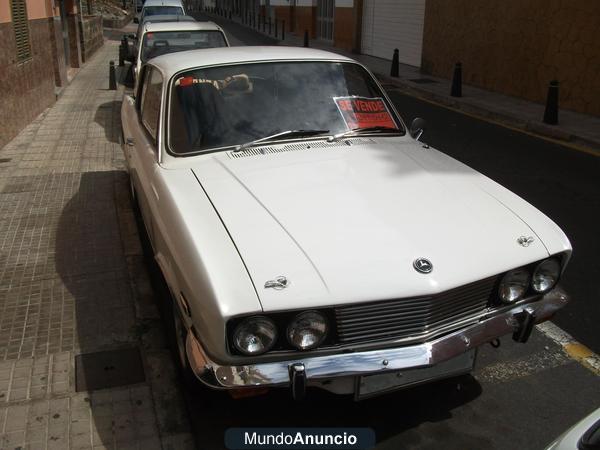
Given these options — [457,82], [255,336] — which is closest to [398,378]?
[255,336]

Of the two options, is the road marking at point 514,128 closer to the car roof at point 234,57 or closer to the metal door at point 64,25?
the car roof at point 234,57

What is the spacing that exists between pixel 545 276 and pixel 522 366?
84cm

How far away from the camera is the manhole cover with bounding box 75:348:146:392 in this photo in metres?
3.39

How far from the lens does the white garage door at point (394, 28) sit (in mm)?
18266

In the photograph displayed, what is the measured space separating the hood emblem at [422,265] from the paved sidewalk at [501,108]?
293 inches

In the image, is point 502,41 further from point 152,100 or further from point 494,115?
point 152,100

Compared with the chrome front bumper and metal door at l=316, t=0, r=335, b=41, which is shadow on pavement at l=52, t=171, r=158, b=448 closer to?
the chrome front bumper

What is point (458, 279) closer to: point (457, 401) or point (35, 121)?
point (457, 401)

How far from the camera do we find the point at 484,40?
14.2m

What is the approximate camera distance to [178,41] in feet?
33.4

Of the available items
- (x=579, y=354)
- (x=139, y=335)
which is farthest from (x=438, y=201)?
(x=139, y=335)

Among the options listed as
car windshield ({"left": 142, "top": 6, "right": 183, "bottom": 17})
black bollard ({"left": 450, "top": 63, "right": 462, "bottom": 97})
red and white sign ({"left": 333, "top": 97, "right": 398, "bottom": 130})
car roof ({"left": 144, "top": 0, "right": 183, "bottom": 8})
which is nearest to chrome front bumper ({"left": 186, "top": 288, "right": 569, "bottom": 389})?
red and white sign ({"left": 333, "top": 97, "right": 398, "bottom": 130})

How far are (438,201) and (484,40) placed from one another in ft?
40.3

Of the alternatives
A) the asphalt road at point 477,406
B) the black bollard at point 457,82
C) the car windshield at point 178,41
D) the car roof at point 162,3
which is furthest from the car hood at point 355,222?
the car roof at point 162,3
